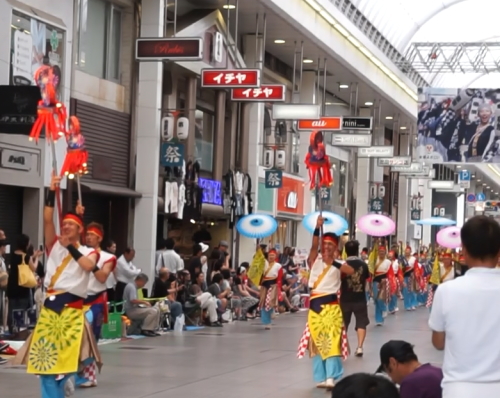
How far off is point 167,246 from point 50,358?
14.3m

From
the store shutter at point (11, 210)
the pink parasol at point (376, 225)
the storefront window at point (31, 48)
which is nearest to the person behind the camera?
the storefront window at point (31, 48)

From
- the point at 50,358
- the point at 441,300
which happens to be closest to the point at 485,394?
the point at 441,300

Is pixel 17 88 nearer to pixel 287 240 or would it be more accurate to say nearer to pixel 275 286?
pixel 275 286

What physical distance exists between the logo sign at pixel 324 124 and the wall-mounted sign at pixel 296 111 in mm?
1838

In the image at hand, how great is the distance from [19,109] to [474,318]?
13989 millimetres

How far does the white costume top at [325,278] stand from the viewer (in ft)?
46.0

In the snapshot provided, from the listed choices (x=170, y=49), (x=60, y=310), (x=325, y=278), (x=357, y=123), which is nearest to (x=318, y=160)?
(x=325, y=278)

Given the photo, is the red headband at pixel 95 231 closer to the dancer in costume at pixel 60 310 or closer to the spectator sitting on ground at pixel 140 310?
the dancer in costume at pixel 60 310

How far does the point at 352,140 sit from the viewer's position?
111ft

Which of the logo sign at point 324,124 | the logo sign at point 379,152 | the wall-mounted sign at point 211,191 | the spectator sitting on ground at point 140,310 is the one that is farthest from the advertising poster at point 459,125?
the spectator sitting on ground at point 140,310

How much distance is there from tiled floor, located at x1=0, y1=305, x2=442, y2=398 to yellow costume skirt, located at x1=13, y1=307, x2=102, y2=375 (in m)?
1.70

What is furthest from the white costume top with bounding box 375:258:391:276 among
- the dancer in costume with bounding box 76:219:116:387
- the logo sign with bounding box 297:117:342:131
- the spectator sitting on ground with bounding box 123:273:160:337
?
the dancer in costume with bounding box 76:219:116:387

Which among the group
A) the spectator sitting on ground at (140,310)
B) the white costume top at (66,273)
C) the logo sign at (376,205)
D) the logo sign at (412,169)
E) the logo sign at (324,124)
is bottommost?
the spectator sitting on ground at (140,310)

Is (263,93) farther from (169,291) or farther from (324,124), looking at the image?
(169,291)
